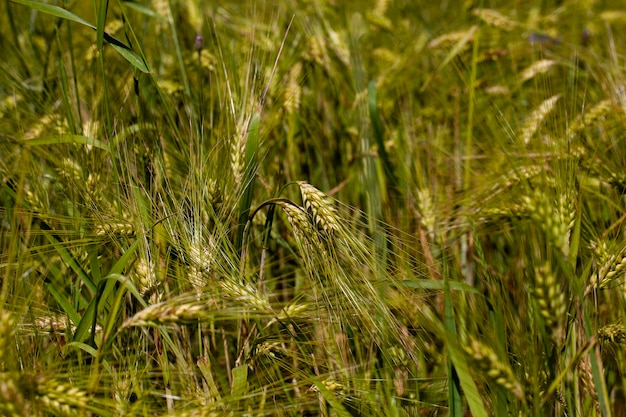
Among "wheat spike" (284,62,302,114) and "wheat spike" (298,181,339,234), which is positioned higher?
"wheat spike" (284,62,302,114)

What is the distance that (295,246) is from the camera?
149cm

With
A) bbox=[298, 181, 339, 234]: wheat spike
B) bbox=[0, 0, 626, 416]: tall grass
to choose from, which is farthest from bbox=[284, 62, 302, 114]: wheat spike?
bbox=[298, 181, 339, 234]: wheat spike

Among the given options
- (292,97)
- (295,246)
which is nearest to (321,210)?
(295,246)

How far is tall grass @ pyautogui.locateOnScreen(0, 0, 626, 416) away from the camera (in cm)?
96

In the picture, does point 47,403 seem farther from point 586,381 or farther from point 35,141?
point 586,381

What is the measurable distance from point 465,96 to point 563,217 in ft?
3.38

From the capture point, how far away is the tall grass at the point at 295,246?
37.7 inches

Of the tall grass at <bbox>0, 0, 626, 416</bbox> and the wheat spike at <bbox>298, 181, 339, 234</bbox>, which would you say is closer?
the tall grass at <bbox>0, 0, 626, 416</bbox>

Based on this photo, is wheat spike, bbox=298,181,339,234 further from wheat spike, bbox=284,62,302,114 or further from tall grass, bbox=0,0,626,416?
wheat spike, bbox=284,62,302,114

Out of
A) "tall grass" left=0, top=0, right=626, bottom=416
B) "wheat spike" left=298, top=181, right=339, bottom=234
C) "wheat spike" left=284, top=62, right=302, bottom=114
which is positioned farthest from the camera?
"wheat spike" left=284, top=62, right=302, bottom=114

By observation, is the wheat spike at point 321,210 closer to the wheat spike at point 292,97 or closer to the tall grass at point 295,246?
the tall grass at point 295,246

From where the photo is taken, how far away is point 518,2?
298cm

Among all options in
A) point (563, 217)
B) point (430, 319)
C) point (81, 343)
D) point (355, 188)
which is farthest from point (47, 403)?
point (355, 188)

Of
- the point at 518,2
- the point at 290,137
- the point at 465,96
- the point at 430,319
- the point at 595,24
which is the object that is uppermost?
the point at 518,2
